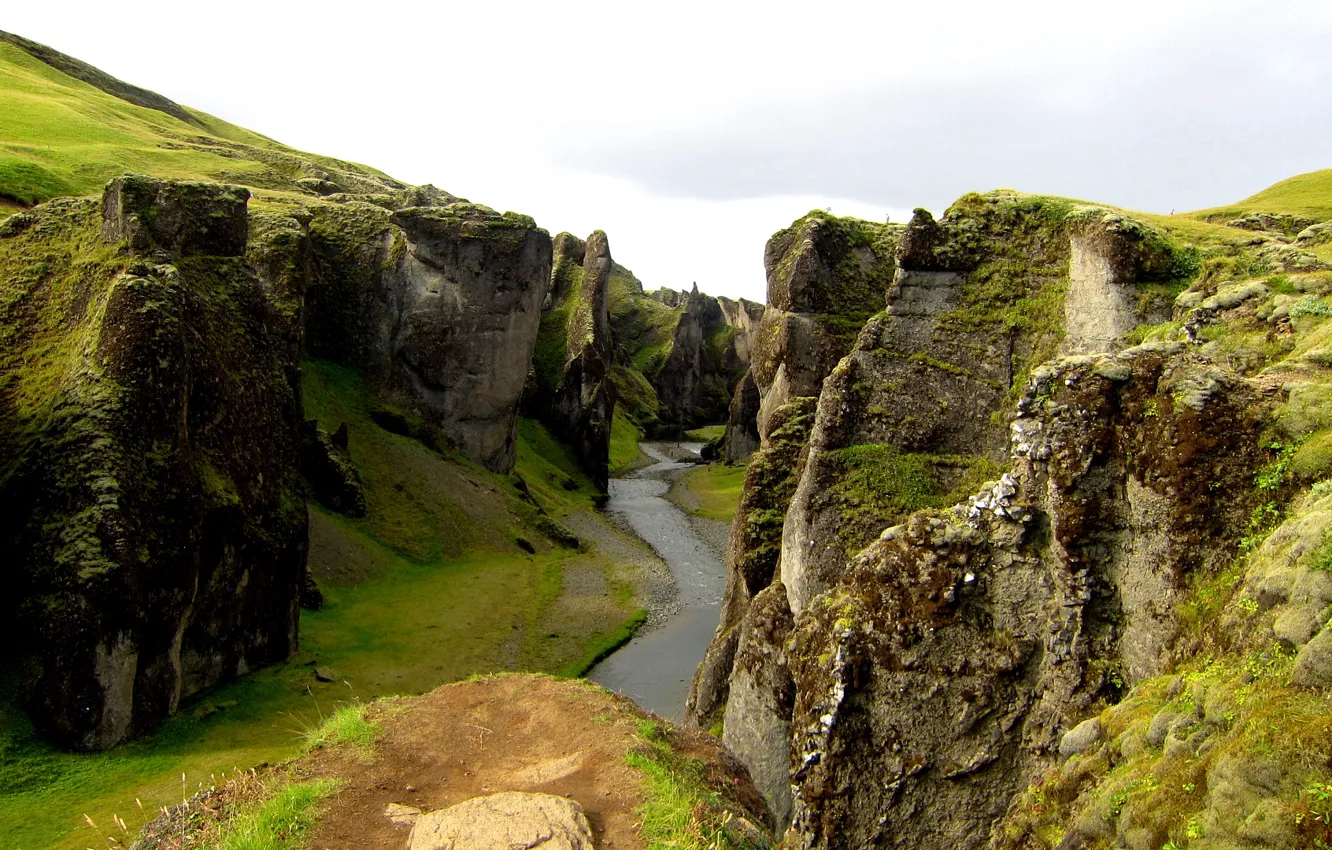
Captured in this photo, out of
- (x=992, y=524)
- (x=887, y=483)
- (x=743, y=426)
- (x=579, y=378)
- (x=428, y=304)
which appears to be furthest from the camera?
(x=743, y=426)

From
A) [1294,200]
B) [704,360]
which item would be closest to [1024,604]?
[1294,200]

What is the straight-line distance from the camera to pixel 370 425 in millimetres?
Answer: 59188

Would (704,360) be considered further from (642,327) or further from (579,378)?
(579,378)

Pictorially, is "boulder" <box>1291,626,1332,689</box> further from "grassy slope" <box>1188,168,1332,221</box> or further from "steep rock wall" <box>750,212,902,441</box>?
"steep rock wall" <box>750,212,902,441</box>

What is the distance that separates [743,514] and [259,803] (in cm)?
1857

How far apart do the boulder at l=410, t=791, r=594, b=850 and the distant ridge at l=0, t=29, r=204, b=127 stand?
129199mm

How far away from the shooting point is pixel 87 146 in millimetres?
69438

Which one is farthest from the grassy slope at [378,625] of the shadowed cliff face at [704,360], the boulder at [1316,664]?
the shadowed cliff face at [704,360]

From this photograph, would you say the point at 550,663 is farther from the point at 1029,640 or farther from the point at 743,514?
the point at 1029,640

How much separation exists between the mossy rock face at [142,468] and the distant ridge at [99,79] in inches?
3811

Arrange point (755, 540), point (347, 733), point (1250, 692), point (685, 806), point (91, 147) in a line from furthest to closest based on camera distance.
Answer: point (91, 147), point (755, 540), point (347, 733), point (685, 806), point (1250, 692)

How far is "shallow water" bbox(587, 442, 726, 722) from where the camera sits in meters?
38.0

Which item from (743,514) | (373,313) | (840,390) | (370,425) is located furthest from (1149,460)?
(373,313)

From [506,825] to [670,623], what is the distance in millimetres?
35226
